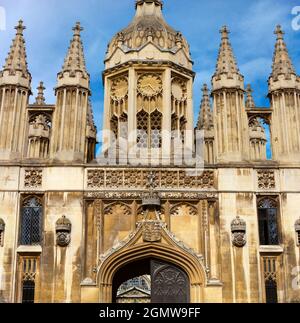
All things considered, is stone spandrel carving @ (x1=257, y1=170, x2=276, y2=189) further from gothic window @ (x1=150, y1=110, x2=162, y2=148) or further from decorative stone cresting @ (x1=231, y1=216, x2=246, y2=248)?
gothic window @ (x1=150, y1=110, x2=162, y2=148)

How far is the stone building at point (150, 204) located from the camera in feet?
74.1

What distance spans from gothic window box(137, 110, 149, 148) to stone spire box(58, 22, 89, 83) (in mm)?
3173

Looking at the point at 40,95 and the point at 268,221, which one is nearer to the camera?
the point at 268,221

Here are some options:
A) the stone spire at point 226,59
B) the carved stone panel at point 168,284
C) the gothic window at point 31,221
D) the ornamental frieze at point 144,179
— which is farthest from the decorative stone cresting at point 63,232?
the stone spire at point 226,59

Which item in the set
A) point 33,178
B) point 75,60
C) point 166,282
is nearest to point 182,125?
point 75,60

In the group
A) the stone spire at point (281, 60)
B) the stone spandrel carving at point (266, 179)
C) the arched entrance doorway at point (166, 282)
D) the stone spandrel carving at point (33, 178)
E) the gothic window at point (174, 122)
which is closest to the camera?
the arched entrance doorway at point (166, 282)

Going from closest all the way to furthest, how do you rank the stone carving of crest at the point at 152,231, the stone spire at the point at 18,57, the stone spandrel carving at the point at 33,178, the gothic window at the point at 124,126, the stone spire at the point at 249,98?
the stone carving of crest at the point at 152,231 → the stone spandrel carving at the point at 33,178 → the stone spire at the point at 18,57 → the gothic window at the point at 124,126 → the stone spire at the point at 249,98

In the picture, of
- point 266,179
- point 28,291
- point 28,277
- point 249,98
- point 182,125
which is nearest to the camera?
point 28,291

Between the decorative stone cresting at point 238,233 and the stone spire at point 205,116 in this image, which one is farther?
the stone spire at point 205,116

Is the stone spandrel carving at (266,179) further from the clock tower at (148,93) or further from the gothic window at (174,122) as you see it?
the gothic window at (174,122)

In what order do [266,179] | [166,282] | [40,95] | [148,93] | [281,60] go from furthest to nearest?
[40,95], [148,93], [281,60], [266,179], [166,282]

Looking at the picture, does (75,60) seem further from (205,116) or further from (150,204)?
(205,116)

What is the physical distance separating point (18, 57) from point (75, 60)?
8.15 feet

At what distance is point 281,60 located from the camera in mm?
26125
